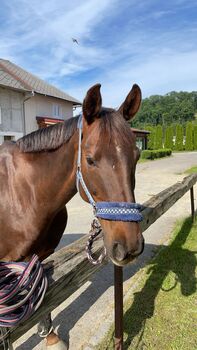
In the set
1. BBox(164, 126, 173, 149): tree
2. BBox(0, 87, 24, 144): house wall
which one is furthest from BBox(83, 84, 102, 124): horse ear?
BBox(164, 126, 173, 149): tree

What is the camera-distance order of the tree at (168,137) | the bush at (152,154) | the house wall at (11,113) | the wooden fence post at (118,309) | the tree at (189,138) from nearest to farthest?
the wooden fence post at (118,309), the house wall at (11,113), the bush at (152,154), the tree at (168,137), the tree at (189,138)

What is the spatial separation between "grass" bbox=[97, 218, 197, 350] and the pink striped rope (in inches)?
61.3

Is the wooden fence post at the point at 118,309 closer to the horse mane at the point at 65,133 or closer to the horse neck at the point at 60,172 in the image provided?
the horse neck at the point at 60,172

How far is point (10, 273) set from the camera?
1401mm

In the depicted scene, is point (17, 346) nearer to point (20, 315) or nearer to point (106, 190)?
point (20, 315)

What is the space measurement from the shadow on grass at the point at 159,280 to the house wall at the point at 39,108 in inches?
666

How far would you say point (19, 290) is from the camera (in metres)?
1.33

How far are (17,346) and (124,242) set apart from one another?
2.07m

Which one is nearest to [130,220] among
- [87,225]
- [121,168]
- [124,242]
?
[124,242]

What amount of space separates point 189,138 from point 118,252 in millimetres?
46705

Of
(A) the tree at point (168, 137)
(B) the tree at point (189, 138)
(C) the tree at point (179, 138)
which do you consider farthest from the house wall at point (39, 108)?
(B) the tree at point (189, 138)

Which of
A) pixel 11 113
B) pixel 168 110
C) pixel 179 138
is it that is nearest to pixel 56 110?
pixel 11 113

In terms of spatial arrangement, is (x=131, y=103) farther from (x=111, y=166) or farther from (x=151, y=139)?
(x=151, y=139)

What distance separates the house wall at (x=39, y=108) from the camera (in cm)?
2042
